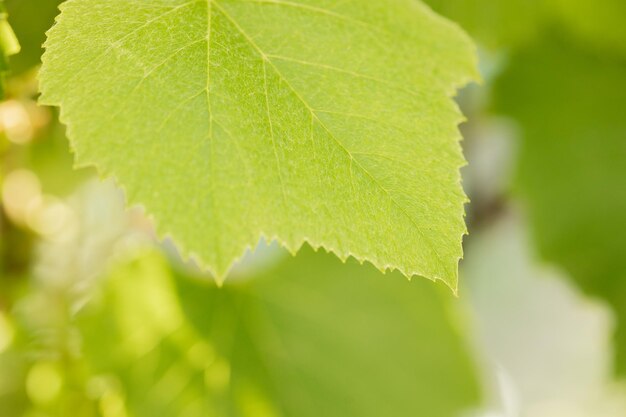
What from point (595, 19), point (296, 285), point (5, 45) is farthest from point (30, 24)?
point (595, 19)

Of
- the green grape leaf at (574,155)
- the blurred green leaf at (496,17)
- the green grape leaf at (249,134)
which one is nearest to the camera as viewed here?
the green grape leaf at (249,134)

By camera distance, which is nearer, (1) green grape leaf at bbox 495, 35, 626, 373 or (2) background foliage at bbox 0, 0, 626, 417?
(2) background foliage at bbox 0, 0, 626, 417

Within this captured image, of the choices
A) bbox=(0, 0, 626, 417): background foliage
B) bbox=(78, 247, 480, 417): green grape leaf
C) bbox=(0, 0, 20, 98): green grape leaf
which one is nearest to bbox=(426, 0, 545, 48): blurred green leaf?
bbox=(0, 0, 626, 417): background foliage

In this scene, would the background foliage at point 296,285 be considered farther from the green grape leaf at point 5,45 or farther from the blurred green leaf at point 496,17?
the green grape leaf at point 5,45

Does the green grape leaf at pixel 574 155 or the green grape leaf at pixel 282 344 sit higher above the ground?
the green grape leaf at pixel 574 155

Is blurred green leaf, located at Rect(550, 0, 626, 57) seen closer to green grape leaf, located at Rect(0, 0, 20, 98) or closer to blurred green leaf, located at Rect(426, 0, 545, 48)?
blurred green leaf, located at Rect(426, 0, 545, 48)

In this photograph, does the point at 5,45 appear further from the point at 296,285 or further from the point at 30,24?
the point at 296,285

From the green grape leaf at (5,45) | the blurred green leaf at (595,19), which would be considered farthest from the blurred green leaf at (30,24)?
the blurred green leaf at (595,19)

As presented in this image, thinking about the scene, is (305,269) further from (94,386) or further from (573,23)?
(573,23)
